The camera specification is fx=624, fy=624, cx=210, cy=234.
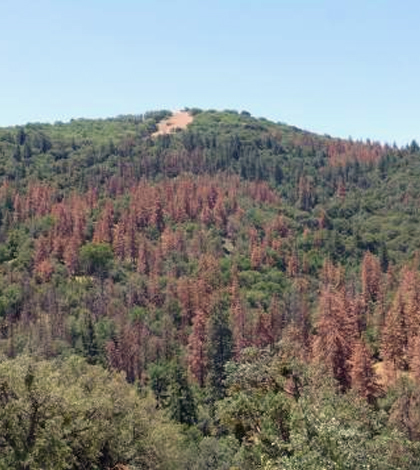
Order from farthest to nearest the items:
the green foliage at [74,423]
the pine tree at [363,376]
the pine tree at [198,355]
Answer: the pine tree at [198,355], the pine tree at [363,376], the green foliage at [74,423]

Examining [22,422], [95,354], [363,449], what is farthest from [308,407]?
[95,354]

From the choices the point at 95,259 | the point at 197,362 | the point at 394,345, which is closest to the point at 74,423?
the point at 394,345

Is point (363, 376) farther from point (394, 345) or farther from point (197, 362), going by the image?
point (197, 362)

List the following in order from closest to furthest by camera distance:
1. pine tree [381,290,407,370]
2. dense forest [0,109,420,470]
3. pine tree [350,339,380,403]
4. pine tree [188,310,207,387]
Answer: dense forest [0,109,420,470] → pine tree [350,339,380,403] → pine tree [381,290,407,370] → pine tree [188,310,207,387]

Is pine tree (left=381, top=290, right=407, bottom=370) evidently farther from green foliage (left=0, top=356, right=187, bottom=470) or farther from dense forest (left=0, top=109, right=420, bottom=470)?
green foliage (left=0, top=356, right=187, bottom=470)

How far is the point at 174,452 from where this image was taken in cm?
6119

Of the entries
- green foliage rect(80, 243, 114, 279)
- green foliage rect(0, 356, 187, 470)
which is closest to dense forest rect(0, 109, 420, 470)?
green foliage rect(0, 356, 187, 470)

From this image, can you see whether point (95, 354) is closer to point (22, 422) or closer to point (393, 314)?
point (393, 314)

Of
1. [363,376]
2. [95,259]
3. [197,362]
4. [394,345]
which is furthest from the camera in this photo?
[95,259]

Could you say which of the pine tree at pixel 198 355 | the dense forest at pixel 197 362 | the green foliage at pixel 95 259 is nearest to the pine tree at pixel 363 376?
the dense forest at pixel 197 362

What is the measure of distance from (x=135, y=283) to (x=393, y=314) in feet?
285

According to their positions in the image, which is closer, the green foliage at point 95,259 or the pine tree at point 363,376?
the pine tree at point 363,376

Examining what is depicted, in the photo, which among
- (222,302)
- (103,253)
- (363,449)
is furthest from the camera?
(103,253)

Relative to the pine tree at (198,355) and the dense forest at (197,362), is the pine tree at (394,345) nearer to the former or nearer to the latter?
the dense forest at (197,362)
